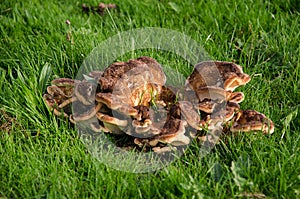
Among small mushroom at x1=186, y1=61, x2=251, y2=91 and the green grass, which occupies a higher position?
small mushroom at x1=186, y1=61, x2=251, y2=91

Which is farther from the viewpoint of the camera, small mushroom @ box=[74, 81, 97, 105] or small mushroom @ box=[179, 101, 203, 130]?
small mushroom @ box=[74, 81, 97, 105]

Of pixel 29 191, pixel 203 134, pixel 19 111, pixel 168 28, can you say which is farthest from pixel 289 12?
pixel 29 191

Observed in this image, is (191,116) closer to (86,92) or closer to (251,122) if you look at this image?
(251,122)

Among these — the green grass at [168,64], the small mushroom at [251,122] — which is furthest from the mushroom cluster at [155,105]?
the green grass at [168,64]

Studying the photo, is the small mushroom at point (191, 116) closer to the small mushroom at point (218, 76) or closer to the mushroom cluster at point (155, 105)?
the mushroom cluster at point (155, 105)

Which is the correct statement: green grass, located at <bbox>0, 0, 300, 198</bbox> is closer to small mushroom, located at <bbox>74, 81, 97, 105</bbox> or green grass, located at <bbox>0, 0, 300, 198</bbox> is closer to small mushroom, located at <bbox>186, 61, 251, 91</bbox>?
small mushroom, located at <bbox>74, 81, 97, 105</bbox>

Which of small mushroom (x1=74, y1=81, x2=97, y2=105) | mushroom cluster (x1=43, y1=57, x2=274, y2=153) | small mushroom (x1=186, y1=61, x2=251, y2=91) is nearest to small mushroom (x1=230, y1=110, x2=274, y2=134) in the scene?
mushroom cluster (x1=43, y1=57, x2=274, y2=153)

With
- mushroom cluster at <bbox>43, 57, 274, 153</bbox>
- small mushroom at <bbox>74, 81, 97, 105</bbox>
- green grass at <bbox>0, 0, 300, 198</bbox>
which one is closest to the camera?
green grass at <bbox>0, 0, 300, 198</bbox>

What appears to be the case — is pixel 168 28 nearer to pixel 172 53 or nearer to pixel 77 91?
pixel 172 53
